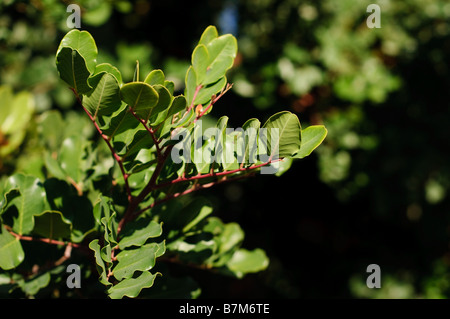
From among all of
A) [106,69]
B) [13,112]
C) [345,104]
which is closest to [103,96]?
[106,69]

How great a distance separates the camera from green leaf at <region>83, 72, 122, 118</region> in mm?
579

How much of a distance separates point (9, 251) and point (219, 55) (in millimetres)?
519

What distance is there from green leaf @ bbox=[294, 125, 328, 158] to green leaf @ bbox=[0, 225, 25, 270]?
1.72ft

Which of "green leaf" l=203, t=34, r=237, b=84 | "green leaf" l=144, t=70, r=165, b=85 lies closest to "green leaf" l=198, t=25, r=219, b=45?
"green leaf" l=203, t=34, r=237, b=84

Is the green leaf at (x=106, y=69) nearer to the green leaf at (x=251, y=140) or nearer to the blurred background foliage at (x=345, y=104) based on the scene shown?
the green leaf at (x=251, y=140)

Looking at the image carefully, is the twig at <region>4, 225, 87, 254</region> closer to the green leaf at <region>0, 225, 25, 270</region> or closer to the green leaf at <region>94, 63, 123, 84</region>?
the green leaf at <region>0, 225, 25, 270</region>

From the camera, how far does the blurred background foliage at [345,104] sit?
6.31 ft

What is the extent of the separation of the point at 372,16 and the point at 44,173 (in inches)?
70.9

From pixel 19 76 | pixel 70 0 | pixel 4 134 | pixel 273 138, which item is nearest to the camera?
pixel 273 138

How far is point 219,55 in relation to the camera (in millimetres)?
706

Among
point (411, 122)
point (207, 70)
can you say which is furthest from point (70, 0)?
point (411, 122)

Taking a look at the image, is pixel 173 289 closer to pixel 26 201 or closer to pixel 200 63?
pixel 26 201

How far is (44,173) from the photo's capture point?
3.02ft
